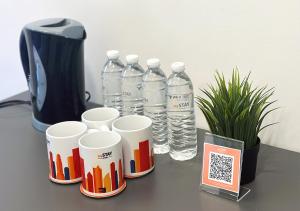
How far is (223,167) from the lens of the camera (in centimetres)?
92

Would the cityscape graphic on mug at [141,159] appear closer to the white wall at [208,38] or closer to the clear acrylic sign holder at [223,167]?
the clear acrylic sign holder at [223,167]

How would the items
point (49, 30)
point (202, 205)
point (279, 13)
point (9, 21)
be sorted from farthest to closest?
point (9, 21), point (49, 30), point (279, 13), point (202, 205)

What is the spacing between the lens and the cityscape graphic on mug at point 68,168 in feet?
3.31

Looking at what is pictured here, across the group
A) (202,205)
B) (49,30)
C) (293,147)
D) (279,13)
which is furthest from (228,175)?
(49,30)

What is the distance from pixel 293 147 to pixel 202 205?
0.34 m

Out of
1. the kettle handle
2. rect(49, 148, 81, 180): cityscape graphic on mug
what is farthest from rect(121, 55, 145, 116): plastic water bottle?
the kettle handle

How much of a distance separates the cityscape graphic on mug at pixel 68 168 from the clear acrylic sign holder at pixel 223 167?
0.29 meters

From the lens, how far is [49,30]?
3.89 ft

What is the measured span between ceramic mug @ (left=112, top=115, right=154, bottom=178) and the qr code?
6.3 inches

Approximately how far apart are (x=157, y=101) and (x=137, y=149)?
17 cm

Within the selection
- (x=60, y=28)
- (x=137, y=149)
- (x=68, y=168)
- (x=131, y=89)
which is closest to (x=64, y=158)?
(x=68, y=168)

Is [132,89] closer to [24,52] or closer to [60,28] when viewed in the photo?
[60,28]

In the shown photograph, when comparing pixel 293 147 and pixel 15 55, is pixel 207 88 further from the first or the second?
pixel 15 55

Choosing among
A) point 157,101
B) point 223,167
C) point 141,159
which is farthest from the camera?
point 157,101
